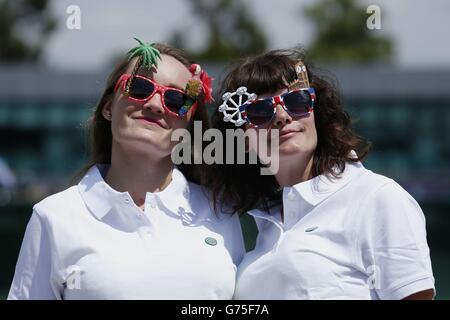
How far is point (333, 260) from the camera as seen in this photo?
3.38m

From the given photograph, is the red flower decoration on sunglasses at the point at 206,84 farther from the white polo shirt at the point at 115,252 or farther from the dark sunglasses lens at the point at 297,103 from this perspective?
the white polo shirt at the point at 115,252

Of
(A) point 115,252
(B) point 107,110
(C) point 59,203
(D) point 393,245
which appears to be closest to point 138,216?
(A) point 115,252

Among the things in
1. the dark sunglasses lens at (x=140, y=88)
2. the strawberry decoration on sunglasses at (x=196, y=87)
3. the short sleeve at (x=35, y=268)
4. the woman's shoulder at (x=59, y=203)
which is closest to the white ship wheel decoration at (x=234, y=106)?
the strawberry decoration on sunglasses at (x=196, y=87)

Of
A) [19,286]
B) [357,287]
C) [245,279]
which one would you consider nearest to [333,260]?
[357,287]

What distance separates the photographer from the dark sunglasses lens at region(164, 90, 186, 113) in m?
3.73

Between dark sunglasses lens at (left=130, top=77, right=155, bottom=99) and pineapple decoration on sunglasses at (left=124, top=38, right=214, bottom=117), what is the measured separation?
26 mm

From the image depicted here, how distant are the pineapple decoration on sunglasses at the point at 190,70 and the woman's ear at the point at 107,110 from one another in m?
0.20

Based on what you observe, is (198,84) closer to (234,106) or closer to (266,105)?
(234,106)

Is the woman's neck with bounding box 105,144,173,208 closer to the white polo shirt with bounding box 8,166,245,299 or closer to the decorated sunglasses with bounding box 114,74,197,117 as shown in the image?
the white polo shirt with bounding box 8,166,245,299

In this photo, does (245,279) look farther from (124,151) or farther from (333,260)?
(124,151)

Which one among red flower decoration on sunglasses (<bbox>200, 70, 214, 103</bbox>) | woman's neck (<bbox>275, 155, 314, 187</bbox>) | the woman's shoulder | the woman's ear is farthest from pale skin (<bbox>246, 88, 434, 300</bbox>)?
the woman's shoulder

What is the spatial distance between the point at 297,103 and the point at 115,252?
103cm

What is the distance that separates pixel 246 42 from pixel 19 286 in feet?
172

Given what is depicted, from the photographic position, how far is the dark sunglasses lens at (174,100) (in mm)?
3734
